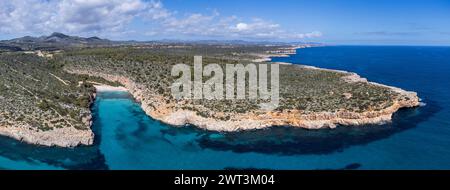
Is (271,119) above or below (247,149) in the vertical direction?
above

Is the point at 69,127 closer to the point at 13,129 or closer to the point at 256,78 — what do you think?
the point at 13,129

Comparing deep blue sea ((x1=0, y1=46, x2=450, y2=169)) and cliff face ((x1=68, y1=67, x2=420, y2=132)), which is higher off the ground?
cliff face ((x1=68, y1=67, x2=420, y2=132))

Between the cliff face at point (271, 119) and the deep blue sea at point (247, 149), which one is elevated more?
the cliff face at point (271, 119)

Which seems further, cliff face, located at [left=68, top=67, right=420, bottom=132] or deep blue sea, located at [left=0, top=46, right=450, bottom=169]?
cliff face, located at [left=68, top=67, right=420, bottom=132]

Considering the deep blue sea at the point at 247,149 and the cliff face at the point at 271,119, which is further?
the cliff face at the point at 271,119

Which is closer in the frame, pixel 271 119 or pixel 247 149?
pixel 247 149

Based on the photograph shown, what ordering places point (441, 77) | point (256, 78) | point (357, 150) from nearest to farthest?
point (357, 150), point (256, 78), point (441, 77)
